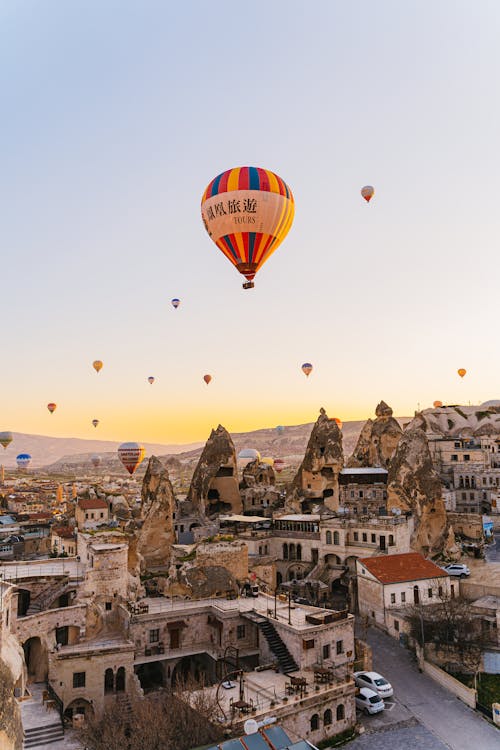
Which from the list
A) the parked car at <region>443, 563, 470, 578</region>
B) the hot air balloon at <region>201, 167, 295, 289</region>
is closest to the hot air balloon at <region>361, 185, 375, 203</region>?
the hot air balloon at <region>201, 167, 295, 289</region>

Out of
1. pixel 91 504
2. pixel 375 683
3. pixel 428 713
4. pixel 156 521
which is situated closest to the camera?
pixel 428 713

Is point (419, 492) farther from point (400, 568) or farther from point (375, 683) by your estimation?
point (375, 683)

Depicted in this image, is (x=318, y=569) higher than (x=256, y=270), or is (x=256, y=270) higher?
(x=256, y=270)

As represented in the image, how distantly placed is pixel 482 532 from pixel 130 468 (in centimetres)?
3832

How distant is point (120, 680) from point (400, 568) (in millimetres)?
20661

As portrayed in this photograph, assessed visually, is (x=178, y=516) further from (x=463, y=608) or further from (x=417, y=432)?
(x=463, y=608)

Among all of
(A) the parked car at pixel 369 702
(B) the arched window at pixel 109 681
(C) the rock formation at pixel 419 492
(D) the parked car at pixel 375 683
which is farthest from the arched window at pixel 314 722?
(C) the rock formation at pixel 419 492

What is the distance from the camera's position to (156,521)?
2090 inches

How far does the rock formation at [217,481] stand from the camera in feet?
223

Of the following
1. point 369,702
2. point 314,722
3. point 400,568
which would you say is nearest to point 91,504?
point 400,568

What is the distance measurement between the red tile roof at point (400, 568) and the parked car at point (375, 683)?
351 inches

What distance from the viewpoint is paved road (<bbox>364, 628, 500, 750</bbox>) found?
27969 mm

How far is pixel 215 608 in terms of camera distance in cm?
3478

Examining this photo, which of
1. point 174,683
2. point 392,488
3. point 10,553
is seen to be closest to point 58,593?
point 174,683
